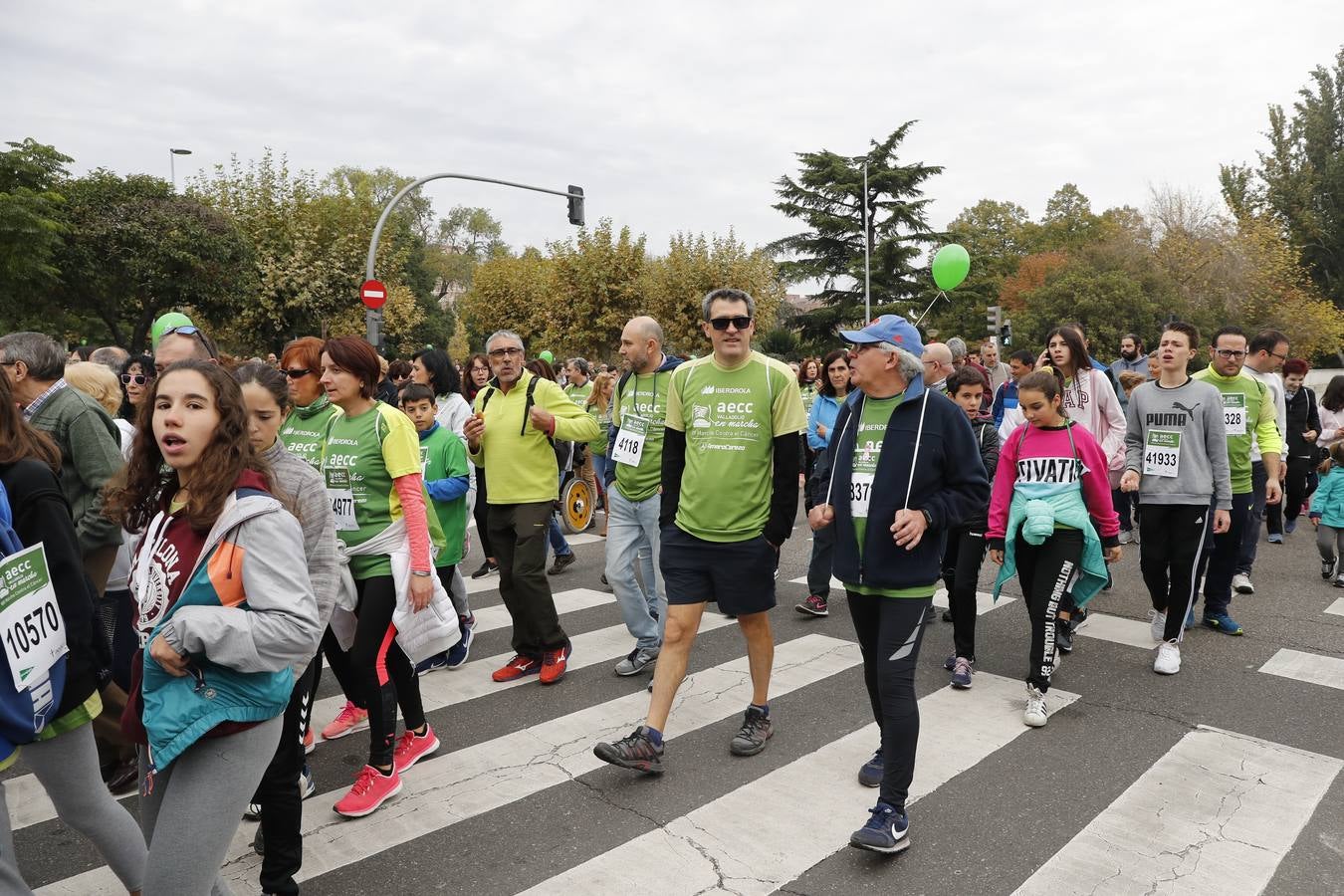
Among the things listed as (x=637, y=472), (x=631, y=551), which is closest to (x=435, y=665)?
(x=631, y=551)

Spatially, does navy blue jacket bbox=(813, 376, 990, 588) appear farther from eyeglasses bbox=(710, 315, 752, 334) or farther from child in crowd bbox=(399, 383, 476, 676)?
child in crowd bbox=(399, 383, 476, 676)

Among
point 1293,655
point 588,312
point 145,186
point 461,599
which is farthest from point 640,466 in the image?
point 588,312

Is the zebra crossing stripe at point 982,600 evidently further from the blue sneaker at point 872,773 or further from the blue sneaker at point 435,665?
the blue sneaker at point 435,665

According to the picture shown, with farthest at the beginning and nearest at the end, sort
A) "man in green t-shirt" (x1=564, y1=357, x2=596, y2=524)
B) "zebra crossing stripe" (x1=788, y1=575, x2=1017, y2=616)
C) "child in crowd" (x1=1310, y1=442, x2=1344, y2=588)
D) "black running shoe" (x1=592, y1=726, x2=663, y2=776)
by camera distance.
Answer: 1. "man in green t-shirt" (x1=564, y1=357, x2=596, y2=524)
2. "child in crowd" (x1=1310, y1=442, x2=1344, y2=588)
3. "zebra crossing stripe" (x1=788, y1=575, x2=1017, y2=616)
4. "black running shoe" (x1=592, y1=726, x2=663, y2=776)

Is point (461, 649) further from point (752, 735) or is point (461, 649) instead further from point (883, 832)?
point (883, 832)

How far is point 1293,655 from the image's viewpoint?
5.91 metres

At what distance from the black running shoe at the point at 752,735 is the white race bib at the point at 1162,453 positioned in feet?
10.1

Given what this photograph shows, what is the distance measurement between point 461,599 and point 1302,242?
57457mm

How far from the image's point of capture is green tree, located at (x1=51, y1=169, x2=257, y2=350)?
2542 centimetres

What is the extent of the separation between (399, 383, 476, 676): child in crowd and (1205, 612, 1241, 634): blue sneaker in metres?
5.10

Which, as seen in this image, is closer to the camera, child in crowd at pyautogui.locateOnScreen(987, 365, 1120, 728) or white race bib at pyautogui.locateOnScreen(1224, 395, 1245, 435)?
child in crowd at pyautogui.locateOnScreen(987, 365, 1120, 728)

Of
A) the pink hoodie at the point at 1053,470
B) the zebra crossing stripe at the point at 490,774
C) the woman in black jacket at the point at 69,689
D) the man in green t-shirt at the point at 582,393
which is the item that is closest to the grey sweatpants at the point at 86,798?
the woman in black jacket at the point at 69,689


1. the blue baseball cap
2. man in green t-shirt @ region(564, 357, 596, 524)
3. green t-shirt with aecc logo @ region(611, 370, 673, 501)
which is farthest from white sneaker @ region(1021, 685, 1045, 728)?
man in green t-shirt @ region(564, 357, 596, 524)

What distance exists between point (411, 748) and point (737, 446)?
2.05 m
